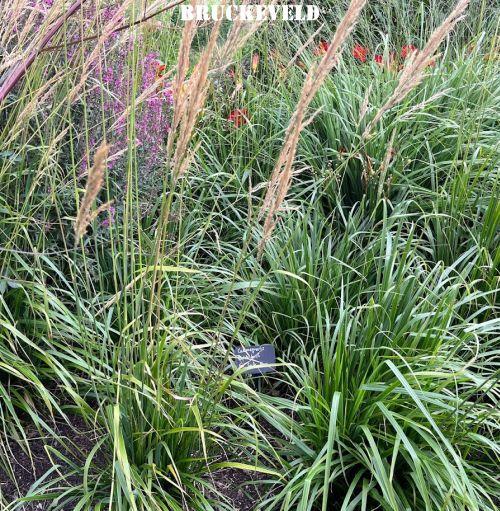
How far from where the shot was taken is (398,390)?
2043 mm

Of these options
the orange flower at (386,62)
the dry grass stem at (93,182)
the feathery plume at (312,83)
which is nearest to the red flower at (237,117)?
the orange flower at (386,62)

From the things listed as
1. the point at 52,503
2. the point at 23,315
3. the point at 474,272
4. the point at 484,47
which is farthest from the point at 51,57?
the point at 484,47

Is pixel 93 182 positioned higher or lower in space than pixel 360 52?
higher

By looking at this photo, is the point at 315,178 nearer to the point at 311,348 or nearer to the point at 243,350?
the point at 311,348

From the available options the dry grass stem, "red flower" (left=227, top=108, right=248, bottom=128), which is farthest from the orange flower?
the dry grass stem

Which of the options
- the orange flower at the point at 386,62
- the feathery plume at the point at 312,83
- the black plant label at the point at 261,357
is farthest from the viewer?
the orange flower at the point at 386,62

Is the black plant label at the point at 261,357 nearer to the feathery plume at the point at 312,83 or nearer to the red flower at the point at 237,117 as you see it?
the feathery plume at the point at 312,83

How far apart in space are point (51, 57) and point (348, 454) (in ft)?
5.18

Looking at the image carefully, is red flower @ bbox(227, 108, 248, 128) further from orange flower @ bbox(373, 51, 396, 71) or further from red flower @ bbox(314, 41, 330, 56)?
orange flower @ bbox(373, 51, 396, 71)

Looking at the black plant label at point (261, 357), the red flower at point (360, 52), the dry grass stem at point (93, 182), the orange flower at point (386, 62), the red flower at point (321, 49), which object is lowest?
the black plant label at point (261, 357)

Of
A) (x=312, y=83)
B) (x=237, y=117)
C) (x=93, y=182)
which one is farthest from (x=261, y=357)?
(x=237, y=117)

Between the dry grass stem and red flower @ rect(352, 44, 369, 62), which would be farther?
red flower @ rect(352, 44, 369, 62)

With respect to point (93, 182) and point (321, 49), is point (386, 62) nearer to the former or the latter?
point (321, 49)

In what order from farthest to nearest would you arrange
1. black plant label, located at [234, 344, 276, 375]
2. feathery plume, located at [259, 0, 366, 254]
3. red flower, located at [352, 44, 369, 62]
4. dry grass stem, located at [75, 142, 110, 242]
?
red flower, located at [352, 44, 369, 62]
black plant label, located at [234, 344, 276, 375]
feathery plume, located at [259, 0, 366, 254]
dry grass stem, located at [75, 142, 110, 242]
